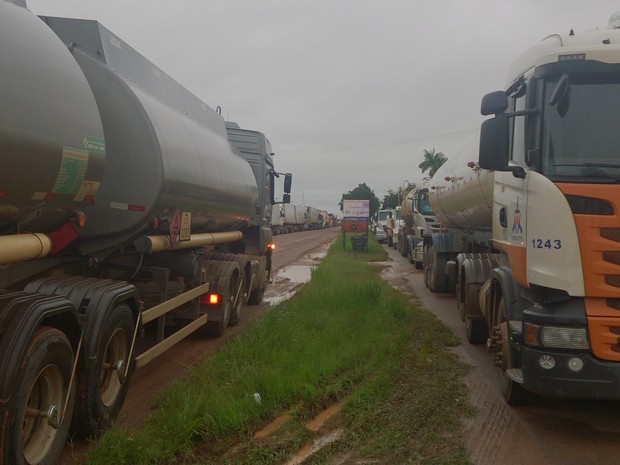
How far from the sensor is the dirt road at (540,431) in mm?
4488

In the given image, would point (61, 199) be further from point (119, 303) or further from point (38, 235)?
point (119, 303)

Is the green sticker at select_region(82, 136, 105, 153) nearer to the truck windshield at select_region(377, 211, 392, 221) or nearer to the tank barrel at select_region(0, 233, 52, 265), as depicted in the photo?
the tank barrel at select_region(0, 233, 52, 265)

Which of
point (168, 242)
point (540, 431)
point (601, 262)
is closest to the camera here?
point (601, 262)

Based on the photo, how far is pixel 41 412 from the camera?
3707mm

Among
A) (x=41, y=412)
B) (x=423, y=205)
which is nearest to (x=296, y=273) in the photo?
(x=423, y=205)

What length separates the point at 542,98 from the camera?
491cm

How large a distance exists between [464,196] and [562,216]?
6.35 metres

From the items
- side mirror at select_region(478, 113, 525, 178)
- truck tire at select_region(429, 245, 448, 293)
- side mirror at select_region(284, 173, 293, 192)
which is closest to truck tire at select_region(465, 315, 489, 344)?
side mirror at select_region(478, 113, 525, 178)

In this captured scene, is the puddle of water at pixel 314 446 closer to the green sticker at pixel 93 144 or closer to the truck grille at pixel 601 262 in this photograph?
the truck grille at pixel 601 262

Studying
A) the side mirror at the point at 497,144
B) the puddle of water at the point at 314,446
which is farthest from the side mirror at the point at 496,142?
the puddle of water at the point at 314,446

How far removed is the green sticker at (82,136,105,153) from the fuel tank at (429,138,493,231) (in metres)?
5.63

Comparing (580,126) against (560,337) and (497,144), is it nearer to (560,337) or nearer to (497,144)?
(497,144)

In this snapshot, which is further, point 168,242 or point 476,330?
point 476,330

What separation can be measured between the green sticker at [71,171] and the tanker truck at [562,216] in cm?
330
